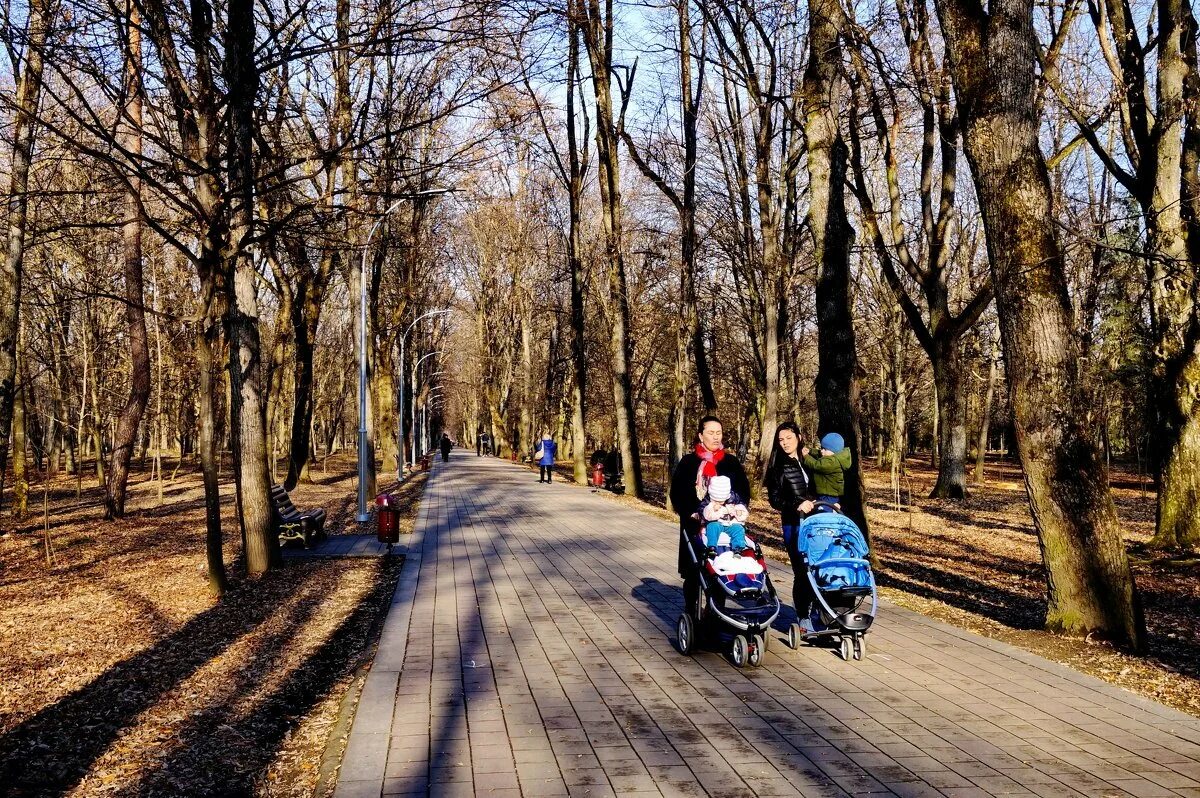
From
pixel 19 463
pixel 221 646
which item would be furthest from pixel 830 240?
pixel 19 463

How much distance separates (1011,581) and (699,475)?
7437 mm

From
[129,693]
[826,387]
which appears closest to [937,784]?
[129,693]

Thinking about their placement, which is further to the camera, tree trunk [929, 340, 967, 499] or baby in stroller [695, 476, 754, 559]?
tree trunk [929, 340, 967, 499]

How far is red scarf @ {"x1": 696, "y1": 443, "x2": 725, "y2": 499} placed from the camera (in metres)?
7.71

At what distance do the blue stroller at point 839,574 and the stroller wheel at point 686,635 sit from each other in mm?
981

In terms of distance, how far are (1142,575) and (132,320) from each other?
18993 mm

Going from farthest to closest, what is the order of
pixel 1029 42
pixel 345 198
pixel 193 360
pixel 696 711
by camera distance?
pixel 193 360, pixel 345 198, pixel 1029 42, pixel 696 711

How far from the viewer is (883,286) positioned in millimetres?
39312

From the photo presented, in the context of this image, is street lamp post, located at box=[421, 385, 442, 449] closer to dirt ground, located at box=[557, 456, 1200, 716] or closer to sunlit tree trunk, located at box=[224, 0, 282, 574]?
dirt ground, located at box=[557, 456, 1200, 716]

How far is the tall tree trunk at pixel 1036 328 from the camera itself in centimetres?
772

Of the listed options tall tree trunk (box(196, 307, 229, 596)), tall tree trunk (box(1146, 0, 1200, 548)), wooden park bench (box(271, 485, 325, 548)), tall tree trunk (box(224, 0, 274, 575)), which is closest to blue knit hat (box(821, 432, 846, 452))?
tall tree trunk (box(224, 0, 274, 575))

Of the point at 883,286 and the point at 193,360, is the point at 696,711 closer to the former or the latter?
the point at 193,360

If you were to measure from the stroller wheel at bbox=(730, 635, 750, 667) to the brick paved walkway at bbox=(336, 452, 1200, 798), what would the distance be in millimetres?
86

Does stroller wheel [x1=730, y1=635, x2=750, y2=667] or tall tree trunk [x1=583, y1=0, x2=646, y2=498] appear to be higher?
tall tree trunk [x1=583, y1=0, x2=646, y2=498]
